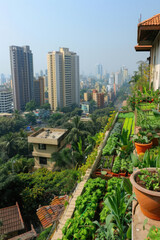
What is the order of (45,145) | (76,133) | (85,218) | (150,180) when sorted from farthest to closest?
(76,133) → (45,145) → (85,218) → (150,180)

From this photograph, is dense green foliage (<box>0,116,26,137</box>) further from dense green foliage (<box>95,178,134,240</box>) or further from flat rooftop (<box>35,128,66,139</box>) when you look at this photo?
dense green foliage (<box>95,178,134,240</box>)

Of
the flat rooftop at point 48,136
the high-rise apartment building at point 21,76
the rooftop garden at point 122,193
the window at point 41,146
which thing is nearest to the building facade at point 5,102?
the high-rise apartment building at point 21,76

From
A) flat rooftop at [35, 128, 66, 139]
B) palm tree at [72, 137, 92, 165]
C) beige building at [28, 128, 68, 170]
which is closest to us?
palm tree at [72, 137, 92, 165]

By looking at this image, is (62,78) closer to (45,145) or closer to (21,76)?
(21,76)

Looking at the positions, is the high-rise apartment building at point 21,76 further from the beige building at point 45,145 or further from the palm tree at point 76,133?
the beige building at point 45,145

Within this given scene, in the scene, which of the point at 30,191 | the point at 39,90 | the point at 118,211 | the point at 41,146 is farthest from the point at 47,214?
the point at 39,90

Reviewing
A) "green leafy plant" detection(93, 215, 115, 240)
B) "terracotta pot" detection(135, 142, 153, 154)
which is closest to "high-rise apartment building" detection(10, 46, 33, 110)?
"terracotta pot" detection(135, 142, 153, 154)
